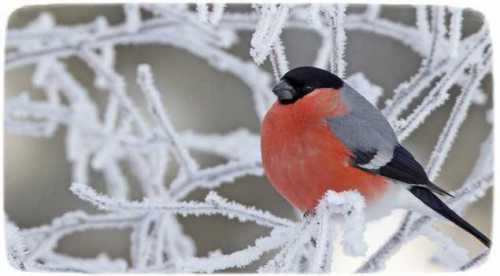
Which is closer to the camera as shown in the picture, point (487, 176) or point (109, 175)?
point (487, 176)

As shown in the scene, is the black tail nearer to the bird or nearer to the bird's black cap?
the bird

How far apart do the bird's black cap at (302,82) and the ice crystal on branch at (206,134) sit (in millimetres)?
21

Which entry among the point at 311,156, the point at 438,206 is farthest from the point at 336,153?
the point at 438,206

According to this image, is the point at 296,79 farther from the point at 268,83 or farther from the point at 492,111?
the point at 492,111

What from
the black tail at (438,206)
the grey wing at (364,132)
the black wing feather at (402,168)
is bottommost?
the black tail at (438,206)

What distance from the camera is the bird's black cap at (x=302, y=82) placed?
1.25 m

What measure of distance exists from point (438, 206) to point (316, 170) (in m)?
0.17

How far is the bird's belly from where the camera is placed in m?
1.22

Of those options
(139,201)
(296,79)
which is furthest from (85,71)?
(296,79)

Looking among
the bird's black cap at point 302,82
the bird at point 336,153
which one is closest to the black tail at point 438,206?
the bird at point 336,153

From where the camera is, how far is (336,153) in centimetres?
122

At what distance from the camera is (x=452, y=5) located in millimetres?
1318

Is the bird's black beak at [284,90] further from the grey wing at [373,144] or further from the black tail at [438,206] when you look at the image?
the black tail at [438,206]

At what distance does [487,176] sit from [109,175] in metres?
0.54
